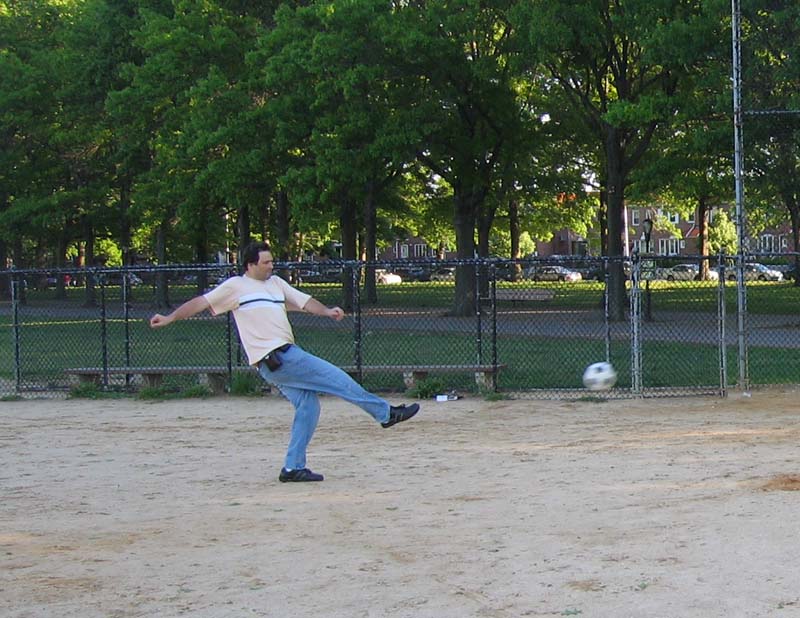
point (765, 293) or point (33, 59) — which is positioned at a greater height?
point (33, 59)

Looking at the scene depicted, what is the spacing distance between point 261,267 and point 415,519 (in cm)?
278

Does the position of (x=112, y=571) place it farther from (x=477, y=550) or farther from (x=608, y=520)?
(x=608, y=520)

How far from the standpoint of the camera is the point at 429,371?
52.7 ft

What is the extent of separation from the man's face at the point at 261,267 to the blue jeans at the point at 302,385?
677 mm

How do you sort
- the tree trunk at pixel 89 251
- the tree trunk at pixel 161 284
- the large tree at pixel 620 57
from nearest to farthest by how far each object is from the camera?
the large tree at pixel 620 57
the tree trunk at pixel 161 284
the tree trunk at pixel 89 251

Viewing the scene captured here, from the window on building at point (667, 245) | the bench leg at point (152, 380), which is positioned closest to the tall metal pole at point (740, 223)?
the bench leg at point (152, 380)

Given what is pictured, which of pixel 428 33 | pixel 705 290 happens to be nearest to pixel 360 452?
pixel 705 290

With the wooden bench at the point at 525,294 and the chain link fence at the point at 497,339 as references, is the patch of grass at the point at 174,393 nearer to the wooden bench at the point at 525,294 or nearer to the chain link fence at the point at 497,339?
the chain link fence at the point at 497,339

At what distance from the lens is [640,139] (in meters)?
32.0

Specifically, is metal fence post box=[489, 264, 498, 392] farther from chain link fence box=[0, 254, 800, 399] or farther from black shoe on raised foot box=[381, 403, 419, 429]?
black shoe on raised foot box=[381, 403, 419, 429]

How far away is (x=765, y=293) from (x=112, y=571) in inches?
777

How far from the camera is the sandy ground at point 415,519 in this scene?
616cm

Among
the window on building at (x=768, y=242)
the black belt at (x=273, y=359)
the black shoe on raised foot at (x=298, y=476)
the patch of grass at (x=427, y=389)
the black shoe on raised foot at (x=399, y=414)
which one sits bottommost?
the black shoe on raised foot at (x=298, y=476)

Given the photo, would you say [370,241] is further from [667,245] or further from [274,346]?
[667,245]
